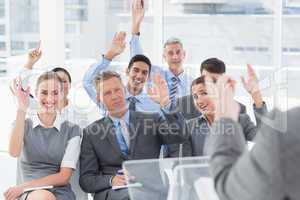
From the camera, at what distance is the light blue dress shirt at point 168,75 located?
261 cm

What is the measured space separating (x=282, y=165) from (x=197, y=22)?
1928 mm

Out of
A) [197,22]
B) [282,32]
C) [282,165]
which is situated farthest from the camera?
[197,22]

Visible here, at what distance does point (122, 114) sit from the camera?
8.43 feet

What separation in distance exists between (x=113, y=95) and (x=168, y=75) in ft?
1.18

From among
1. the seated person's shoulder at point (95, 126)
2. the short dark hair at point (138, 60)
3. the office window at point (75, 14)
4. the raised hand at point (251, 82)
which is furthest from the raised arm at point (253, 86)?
the office window at point (75, 14)

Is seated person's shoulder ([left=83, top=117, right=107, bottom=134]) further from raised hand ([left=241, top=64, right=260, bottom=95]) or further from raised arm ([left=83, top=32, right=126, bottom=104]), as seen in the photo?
raised hand ([left=241, top=64, right=260, bottom=95])

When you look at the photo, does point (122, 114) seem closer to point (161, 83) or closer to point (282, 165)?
point (161, 83)

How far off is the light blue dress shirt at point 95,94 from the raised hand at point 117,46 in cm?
4

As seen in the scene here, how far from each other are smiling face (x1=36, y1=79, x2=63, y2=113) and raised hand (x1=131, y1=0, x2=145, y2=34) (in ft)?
1.89

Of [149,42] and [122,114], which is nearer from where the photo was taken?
[122,114]

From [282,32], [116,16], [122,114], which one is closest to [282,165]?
[282,32]

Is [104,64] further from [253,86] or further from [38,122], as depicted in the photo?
[253,86]

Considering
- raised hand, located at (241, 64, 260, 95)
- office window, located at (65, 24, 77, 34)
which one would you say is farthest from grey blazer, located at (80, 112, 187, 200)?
office window, located at (65, 24, 77, 34)

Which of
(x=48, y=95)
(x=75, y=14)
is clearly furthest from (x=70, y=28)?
(x=48, y=95)
